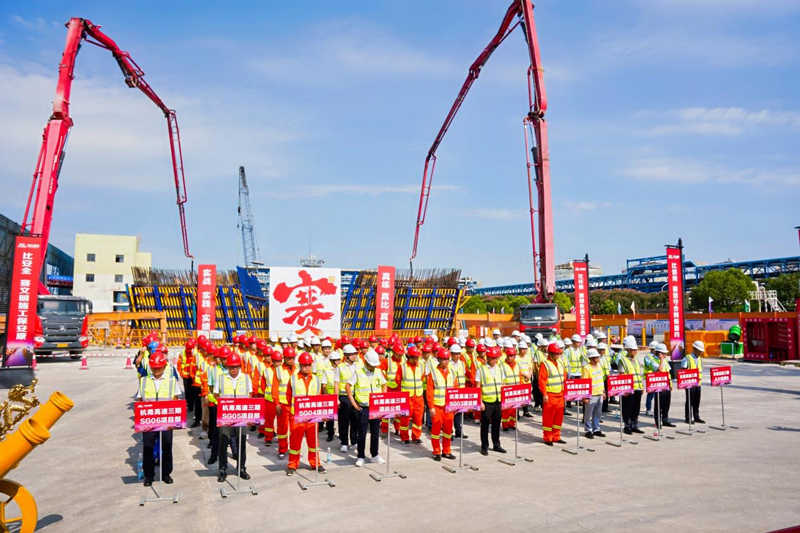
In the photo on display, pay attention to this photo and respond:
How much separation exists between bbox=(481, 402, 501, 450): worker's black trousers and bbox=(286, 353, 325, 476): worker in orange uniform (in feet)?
9.25

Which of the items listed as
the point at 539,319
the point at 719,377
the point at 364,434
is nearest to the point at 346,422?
the point at 364,434

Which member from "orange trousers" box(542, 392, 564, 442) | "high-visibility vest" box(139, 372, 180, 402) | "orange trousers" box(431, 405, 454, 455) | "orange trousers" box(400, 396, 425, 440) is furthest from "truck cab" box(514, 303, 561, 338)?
"high-visibility vest" box(139, 372, 180, 402)

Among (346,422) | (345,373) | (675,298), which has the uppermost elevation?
(675,298)

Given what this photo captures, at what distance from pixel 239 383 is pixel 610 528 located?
5.31m

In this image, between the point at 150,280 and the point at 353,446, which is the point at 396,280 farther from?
the point at 353,446

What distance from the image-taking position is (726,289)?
193 feet

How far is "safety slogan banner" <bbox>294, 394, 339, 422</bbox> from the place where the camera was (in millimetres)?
8102

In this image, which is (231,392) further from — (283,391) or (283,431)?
(283,431)

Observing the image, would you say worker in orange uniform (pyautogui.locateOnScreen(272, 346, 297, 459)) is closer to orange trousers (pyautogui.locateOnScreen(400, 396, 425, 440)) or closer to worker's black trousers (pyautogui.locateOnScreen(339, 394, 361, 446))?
worker's black trousers (pyautogui.locateOnScreen(339, 394, 361, 446))

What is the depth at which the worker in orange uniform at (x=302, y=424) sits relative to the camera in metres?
8.41

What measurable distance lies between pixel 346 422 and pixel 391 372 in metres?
1.83

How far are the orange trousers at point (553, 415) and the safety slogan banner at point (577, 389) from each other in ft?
0.41

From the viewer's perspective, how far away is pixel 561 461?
933cm

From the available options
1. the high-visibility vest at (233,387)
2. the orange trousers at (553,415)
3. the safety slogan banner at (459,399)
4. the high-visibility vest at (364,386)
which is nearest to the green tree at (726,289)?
the orange trousers at (553,415)
